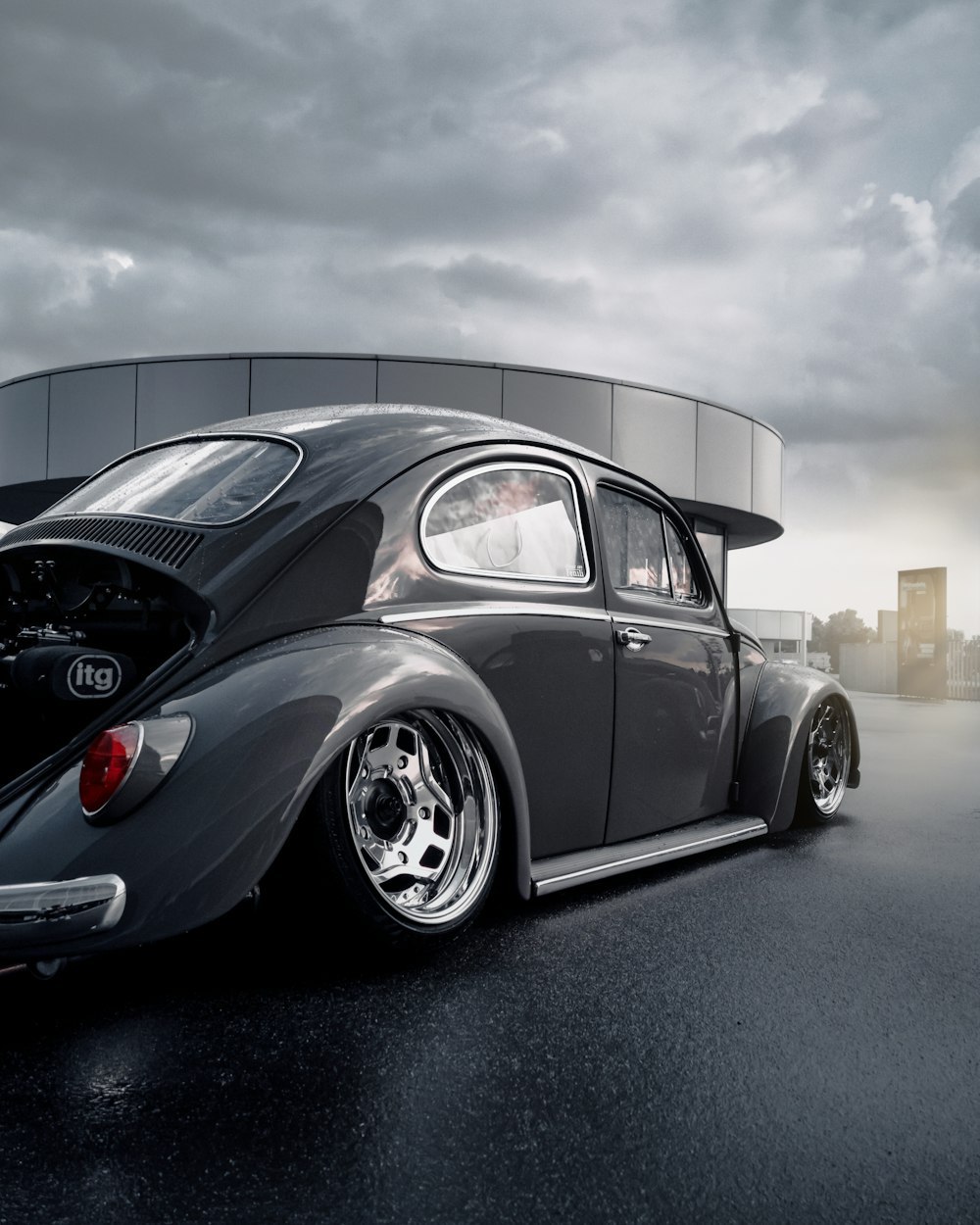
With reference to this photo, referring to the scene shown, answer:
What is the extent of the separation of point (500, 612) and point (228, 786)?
1179 mm

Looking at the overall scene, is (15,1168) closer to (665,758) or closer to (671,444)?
(665,758)

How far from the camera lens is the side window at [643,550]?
393cm

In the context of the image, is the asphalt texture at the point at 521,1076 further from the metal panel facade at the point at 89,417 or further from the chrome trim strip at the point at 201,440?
the metal panel facade at the point at 89,417

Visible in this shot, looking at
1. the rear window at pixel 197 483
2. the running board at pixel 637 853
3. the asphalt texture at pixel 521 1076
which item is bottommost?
the asphalt texture at pixel 521 1076

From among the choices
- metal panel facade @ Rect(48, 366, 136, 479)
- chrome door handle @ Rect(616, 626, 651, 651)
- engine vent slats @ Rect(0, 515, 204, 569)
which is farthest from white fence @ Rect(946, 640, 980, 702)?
engine vent slats @ Rect(0, 515, 204, 569)

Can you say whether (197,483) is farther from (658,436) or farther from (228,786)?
(658,436)

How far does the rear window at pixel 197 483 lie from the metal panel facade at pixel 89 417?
1652cm

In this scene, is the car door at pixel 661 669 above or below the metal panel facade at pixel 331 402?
below

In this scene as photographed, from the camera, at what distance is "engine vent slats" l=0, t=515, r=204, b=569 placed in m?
2.89

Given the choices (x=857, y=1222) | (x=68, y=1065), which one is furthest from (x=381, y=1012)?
(x=857, y=1222)

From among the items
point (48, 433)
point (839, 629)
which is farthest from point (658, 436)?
point (839, 629)

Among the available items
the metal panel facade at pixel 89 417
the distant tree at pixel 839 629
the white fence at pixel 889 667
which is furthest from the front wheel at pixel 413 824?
the distant tree at pixel 839 629

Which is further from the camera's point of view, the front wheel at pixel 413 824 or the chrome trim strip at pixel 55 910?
the front wheel at pixel 413 824

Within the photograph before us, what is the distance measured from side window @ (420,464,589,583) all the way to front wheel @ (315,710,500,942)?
60 cm
